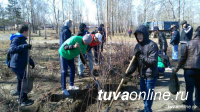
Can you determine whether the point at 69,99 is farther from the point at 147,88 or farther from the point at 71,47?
the point at 147,88

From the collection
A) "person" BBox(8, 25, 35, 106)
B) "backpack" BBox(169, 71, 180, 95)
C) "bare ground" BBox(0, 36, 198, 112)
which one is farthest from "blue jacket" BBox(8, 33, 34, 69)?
"backpack" BBox(169, 71, 180, 95)

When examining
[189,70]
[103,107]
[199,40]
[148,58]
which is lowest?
[103,107]

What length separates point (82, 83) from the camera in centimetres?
407

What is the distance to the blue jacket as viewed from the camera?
8.40ft

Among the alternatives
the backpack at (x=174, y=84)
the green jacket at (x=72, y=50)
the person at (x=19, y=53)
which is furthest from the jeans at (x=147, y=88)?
the person at (x=19, y=53)

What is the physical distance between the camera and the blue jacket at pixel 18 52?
2.56 m

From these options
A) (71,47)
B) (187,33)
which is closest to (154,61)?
(71,47)

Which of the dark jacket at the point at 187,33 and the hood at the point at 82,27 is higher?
the hood at the point at 82,27

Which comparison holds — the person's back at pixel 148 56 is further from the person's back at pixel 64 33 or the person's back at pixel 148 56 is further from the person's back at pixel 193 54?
the person's back at pixel 64 33

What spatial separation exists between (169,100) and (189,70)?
115 centimetres

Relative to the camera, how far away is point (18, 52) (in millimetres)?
2641

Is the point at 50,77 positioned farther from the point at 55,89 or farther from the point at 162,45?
the point at 162,45

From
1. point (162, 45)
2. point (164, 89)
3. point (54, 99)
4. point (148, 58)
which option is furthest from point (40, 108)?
point (162, 45)

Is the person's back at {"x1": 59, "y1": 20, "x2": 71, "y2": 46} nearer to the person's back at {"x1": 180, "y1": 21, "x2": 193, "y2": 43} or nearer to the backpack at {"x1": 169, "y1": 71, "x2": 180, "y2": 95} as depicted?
the backpack at {"x1": 169, "y1": 71, "x2": 180, "y2": 95}
